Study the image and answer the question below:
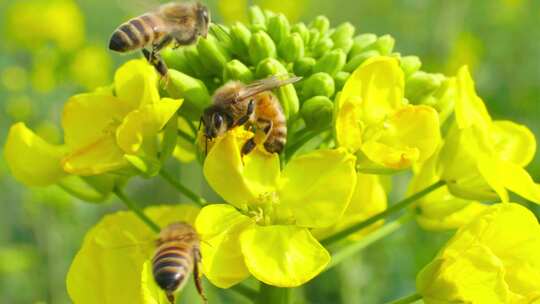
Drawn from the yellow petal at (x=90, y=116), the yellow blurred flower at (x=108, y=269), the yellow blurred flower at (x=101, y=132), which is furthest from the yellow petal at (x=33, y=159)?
the yellow blurred flower at (x=108, y=269)

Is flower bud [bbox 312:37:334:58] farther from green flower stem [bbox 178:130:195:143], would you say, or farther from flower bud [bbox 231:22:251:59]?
green flower stem [bbox 178:130:195:143]

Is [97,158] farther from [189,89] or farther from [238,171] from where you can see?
[238,171]

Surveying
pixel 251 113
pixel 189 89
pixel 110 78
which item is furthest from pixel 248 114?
pixel 110 78

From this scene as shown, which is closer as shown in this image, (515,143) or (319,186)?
(319,186)

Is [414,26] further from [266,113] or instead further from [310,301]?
[266,113]

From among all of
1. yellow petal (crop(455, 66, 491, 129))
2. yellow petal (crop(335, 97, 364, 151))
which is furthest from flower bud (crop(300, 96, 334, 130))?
yellow petal (crop(455, 66, 491, 129))

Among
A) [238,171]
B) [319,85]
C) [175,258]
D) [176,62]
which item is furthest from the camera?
[176,62]

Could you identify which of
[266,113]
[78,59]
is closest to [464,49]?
[78,59]
